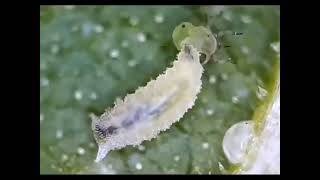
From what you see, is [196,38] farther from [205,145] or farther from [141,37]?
[205,145]

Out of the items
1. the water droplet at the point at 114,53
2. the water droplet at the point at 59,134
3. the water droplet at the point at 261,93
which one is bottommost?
the water droplet at the point at 59,134

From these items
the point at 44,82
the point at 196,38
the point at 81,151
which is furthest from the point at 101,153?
the point at 196,38

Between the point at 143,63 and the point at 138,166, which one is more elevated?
the point at 143,63

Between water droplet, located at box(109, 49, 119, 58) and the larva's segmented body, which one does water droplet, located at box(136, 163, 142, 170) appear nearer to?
the larva's segmented body

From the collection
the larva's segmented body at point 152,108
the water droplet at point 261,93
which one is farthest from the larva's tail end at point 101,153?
the water droplet at point 261,93

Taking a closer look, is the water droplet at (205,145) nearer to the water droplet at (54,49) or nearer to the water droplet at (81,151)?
the water droplet at (81,151)

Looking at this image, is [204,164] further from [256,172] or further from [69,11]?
[69,11]

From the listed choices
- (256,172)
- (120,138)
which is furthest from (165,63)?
(256,172)
